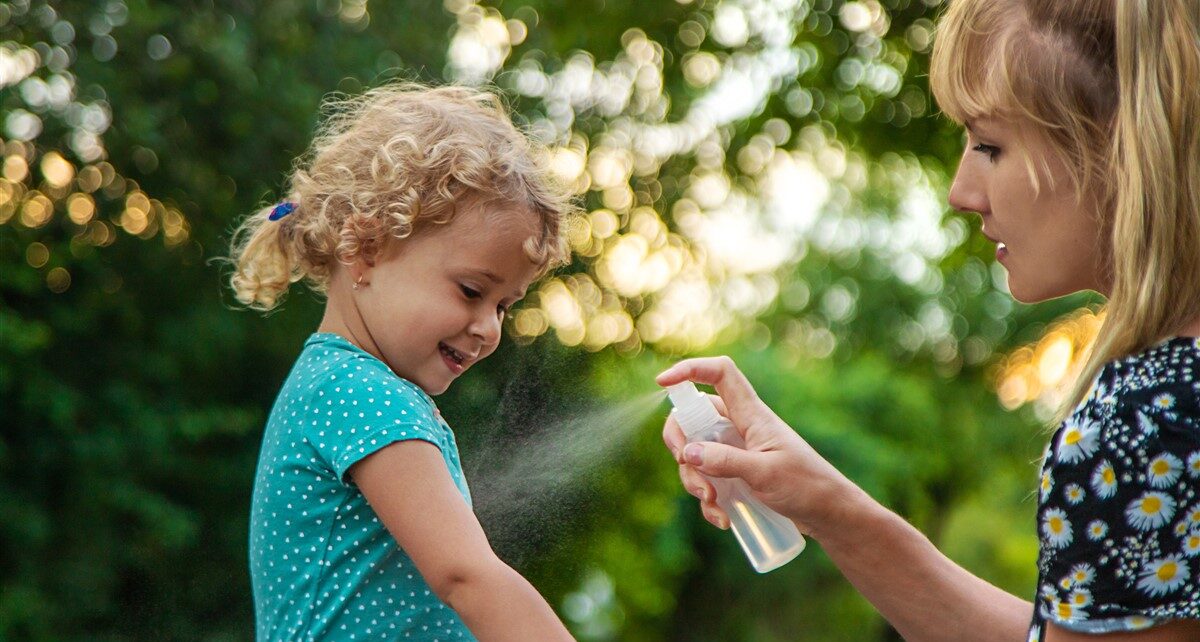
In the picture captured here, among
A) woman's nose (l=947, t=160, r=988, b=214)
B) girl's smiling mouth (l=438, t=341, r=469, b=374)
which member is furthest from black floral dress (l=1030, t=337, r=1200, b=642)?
girl's smiling mouth (l=438, t=341, r=469, b=374)

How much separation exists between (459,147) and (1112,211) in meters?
1.13

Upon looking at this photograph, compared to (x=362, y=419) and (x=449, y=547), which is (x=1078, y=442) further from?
(x=362, y=419)

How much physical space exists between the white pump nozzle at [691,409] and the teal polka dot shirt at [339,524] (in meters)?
0.44

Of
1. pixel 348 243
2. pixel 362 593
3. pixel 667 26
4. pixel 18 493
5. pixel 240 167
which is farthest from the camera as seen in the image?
pixel 667 26

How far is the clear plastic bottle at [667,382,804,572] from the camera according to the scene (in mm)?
2211

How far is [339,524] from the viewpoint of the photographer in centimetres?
199

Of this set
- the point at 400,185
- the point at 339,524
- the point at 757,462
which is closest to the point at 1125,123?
the point at 757,462

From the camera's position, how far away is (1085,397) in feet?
5.42

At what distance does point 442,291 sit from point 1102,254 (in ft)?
3.56

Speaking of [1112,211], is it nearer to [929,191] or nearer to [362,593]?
[362,593]

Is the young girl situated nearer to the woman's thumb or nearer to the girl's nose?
the girl's nose

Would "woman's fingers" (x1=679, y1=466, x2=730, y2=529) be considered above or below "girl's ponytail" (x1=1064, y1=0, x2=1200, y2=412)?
below

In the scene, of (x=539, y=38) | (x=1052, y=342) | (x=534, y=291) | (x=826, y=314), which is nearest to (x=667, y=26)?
(x=539, y=38)

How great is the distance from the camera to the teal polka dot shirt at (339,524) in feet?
6.38
